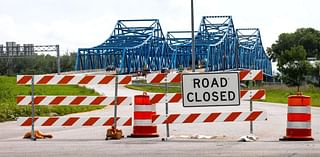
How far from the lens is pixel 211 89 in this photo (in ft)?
46.3

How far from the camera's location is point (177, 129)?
60.3ft

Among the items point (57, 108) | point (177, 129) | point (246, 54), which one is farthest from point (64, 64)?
point (177, 129)

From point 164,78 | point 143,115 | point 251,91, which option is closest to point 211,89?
point 251,91

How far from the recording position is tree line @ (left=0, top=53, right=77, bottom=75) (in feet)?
365

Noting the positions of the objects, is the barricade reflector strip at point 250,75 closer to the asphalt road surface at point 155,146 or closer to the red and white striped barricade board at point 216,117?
the red and white striped barricade board at point 216,117

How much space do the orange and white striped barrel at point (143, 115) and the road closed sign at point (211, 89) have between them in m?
0.86

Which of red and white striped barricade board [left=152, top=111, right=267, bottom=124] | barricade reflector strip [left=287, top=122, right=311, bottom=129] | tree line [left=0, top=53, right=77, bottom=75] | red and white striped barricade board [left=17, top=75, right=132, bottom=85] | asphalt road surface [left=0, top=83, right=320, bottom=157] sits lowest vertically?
asphalt road surface [left=0, top=83, right=320, bottom=157]

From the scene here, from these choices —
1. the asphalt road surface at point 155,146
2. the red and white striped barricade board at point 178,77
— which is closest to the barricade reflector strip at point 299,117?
the asphalt road surface at point 155,146

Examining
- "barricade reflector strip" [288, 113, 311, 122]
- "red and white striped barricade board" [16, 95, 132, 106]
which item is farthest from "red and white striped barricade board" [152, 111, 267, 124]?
"red and white striped barricade board" [16, 95, 132, 106]

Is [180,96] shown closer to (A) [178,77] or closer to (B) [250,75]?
(A) [178,77]

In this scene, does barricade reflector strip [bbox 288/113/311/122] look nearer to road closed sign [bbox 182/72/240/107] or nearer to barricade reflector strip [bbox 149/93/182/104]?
road closed sign [bbox 182/72/240/107]

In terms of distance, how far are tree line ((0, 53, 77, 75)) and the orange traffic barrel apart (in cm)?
9146

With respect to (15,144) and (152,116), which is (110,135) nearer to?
(152,116)

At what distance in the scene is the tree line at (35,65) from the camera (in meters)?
111
